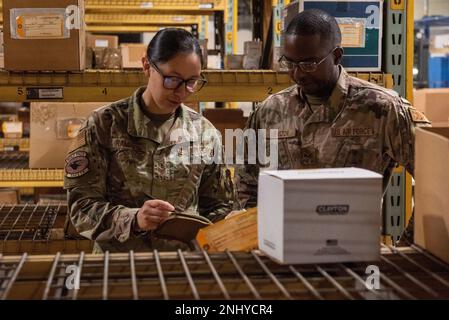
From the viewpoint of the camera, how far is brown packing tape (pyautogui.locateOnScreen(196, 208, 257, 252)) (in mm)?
1812

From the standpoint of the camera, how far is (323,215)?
1.54 m

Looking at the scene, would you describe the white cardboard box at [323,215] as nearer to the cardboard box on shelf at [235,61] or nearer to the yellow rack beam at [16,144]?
the cardboard box on shelf at [235,61]

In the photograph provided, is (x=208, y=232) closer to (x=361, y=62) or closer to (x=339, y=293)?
(x=339, y=293)

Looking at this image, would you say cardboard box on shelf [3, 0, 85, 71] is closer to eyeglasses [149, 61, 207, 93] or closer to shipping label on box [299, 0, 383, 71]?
eyeglasses [149, 61, 207, 93]

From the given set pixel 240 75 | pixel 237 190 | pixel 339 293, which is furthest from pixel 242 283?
pixel 240 75

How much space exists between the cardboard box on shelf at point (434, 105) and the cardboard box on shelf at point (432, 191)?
3.08m

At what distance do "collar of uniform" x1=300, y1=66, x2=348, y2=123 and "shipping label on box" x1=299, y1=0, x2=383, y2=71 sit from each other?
1.88 ft

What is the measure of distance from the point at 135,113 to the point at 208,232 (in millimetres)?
842

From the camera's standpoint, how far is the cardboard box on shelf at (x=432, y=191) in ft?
5.39

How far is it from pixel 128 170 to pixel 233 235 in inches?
32.6

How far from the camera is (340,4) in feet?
10.5

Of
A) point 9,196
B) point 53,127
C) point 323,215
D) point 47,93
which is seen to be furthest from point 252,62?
point 323,215
